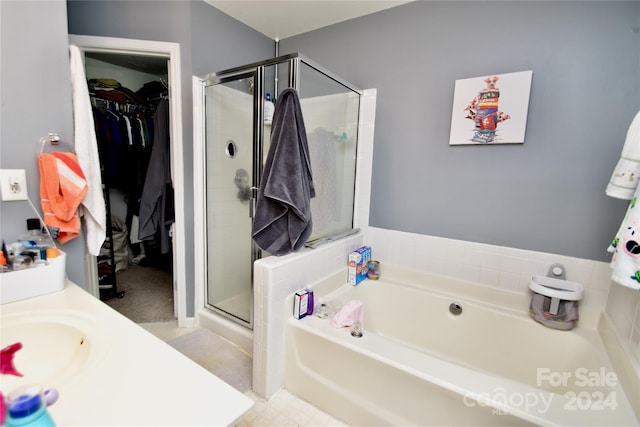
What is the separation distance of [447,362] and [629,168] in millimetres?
1054

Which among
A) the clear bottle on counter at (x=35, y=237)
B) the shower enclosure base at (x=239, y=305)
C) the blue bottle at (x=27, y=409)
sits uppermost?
the clear bottle on counter at (x=35, y=237)

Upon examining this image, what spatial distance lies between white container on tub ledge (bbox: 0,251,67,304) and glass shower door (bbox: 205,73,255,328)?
3.55ft

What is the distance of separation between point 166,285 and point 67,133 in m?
2.02

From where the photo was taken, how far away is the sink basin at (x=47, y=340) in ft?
2.59

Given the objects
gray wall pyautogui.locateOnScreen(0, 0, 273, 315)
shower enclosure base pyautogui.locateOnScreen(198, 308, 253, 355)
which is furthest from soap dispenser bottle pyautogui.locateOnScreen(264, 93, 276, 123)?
shower enclosure base pyautogui.locateOnScreen(198, 308, 253, 355)

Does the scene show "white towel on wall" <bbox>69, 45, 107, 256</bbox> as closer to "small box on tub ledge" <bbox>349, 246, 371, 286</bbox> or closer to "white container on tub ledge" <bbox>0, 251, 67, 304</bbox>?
"white container on tub ledge" <bbox>0, 251, 67, 304</bbox>

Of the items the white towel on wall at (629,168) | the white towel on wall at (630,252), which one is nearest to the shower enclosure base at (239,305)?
the white towel on wall at (630,252)

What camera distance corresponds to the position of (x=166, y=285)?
288 cm

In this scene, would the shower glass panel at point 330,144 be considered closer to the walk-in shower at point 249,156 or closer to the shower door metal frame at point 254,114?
the walk-in shower at point 249,156

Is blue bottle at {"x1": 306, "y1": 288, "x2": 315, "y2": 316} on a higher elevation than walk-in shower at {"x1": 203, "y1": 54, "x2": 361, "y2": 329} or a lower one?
lower

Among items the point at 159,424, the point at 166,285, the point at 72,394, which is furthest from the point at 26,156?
the point at 166,285

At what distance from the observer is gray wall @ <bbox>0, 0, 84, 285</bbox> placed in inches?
40.3

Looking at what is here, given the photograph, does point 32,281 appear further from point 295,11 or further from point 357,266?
point 295,11

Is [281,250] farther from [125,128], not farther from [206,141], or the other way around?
[125,128]
